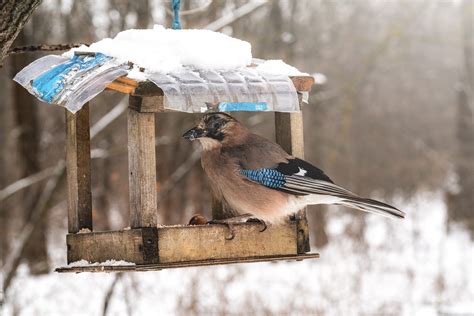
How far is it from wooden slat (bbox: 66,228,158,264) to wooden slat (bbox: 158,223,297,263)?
6 cm

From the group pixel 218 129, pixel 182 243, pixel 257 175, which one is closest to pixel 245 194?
pixel 257 175

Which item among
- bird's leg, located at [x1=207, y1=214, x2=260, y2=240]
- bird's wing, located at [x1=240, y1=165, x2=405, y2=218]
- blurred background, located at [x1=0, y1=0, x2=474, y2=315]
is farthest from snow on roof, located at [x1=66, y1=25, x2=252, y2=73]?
blurred background, located at [x1=0, y1=0, x2=474, y2=315]

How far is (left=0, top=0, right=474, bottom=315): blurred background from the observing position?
1023cm

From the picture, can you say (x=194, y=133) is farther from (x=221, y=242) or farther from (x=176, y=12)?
(x=176, y=12)

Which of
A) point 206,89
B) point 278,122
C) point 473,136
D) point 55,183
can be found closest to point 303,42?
point 473,136

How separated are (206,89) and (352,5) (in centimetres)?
1629

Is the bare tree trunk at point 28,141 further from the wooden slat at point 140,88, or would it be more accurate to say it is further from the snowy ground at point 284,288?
the wooden slat at point 140,88

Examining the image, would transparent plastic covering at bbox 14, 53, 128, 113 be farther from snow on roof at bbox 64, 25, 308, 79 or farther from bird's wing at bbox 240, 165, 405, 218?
bird's wing at bbox 240, 165, 405, 218

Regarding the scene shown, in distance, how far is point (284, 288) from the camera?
11.8 metres

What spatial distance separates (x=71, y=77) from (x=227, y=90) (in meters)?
0.77

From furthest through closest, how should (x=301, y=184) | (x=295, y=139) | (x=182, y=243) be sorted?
(x=295, y=139)
(x=301, y=184)
(x=182, y=243)

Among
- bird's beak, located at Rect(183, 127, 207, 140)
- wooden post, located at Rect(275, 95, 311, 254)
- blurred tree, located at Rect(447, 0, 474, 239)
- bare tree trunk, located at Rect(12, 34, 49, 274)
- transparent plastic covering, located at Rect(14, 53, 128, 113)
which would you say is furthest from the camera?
blurred tree, located at Rect(447, 0, 474, 239)

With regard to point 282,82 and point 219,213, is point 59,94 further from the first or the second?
point 219,213

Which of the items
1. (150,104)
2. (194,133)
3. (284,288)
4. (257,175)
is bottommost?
(284,288)
